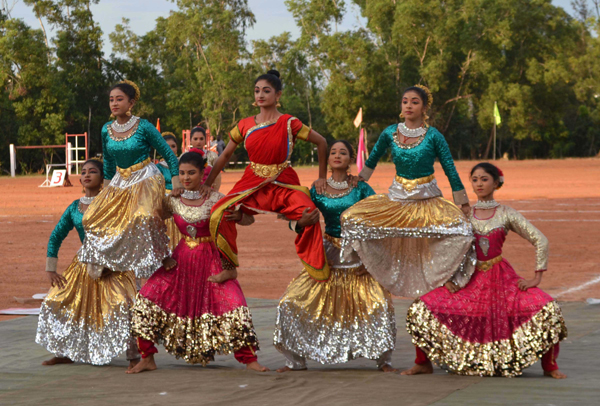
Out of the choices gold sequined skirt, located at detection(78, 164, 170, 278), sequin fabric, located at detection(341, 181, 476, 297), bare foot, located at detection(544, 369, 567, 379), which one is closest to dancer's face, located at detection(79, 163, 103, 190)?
gold sequined skirt, located at detection(78, 164, 170, 278)

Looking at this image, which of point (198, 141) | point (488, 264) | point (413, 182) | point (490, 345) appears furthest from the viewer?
point (198, 141)

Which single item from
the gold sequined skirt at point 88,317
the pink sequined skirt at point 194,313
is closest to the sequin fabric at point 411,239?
the pink sequined skirt at point 194,313

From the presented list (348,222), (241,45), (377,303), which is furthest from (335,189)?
(241,45)

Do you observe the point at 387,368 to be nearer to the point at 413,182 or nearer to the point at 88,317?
the point at 413,182

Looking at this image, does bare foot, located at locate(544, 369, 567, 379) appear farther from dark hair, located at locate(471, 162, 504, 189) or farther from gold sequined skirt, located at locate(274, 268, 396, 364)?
dark hair, located at locate(471, 162, 504, 189)

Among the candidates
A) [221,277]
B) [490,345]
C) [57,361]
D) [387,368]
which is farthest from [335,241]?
[57,361]

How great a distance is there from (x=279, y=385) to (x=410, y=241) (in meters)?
1.40

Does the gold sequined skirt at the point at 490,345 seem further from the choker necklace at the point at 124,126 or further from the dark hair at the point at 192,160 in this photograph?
the choker necklace at the point at 124,126

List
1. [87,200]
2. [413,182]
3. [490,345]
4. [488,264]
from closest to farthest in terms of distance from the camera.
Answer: [490,345], [488,264], [413,182], [87,200]

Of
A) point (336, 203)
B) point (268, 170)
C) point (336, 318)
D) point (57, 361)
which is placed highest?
point (268, 170)

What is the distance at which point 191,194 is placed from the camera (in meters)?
5.72

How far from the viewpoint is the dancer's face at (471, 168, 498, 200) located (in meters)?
5.36

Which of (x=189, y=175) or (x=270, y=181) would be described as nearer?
(x=270, y=181)

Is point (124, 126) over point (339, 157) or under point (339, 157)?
over
